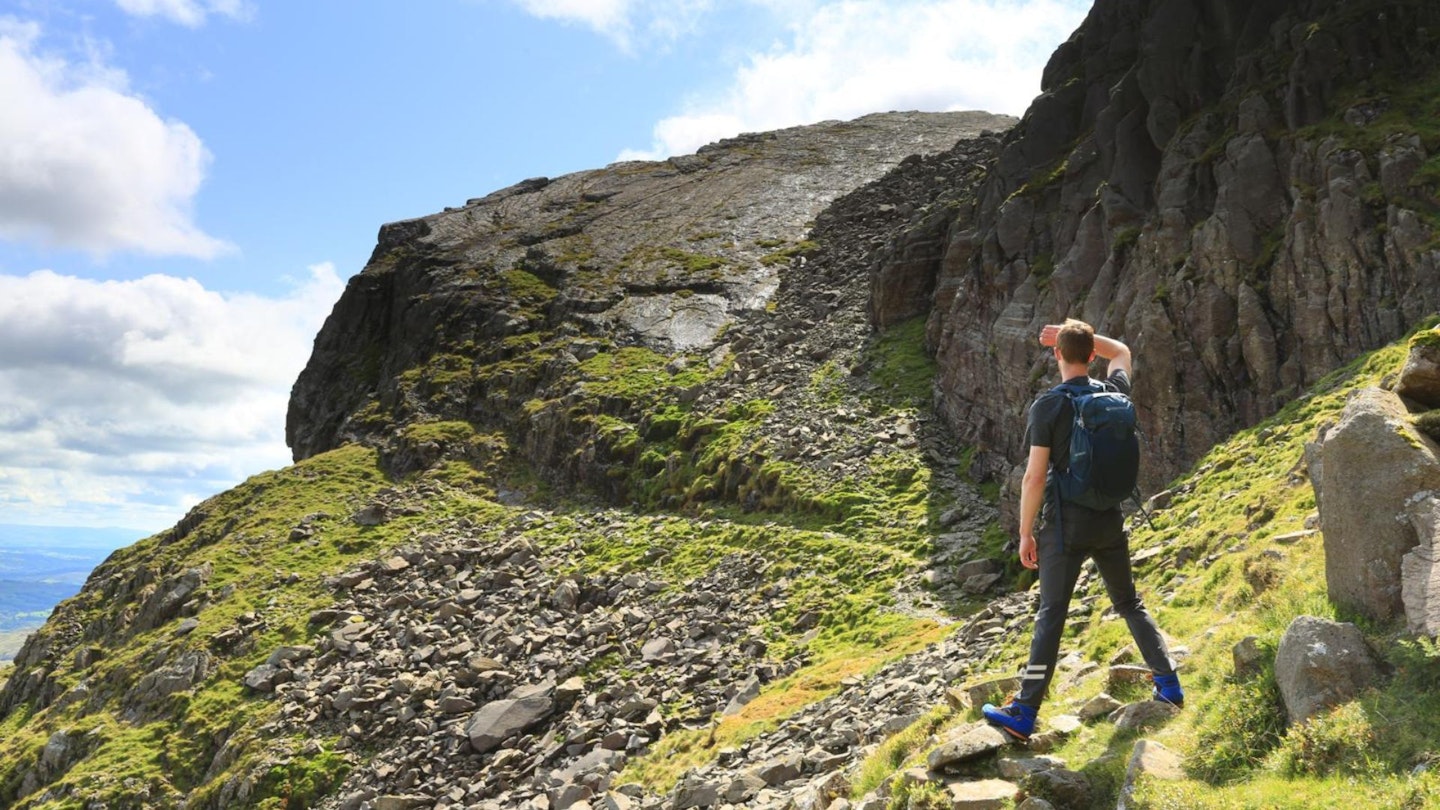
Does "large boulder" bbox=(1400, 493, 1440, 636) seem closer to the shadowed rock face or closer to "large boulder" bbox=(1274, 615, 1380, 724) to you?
"large boulder" bbox=(1274, 615, 1380, 724)

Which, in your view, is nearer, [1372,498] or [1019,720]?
[1372,498]

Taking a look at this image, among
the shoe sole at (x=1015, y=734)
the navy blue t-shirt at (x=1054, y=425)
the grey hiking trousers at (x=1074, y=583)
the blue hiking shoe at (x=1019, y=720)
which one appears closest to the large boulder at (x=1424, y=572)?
the grey hiking trousers at (x=1074, y=583)

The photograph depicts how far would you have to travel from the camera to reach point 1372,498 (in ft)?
26.6

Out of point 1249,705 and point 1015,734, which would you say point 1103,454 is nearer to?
point 1249,705

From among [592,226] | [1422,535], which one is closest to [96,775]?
[1422,535]

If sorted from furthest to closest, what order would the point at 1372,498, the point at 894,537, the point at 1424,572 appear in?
the point at 894,537
the point at 1372,498
the point at 1424,572

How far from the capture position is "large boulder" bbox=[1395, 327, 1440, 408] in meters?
9.03

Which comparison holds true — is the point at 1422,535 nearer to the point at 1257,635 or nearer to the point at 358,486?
the point at 1257,635

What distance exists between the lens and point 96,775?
36281mm

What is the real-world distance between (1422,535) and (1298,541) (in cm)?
469

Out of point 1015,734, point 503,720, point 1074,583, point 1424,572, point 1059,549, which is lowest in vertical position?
point 503,720

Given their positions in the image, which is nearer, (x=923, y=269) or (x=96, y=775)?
(x=96, y=775)

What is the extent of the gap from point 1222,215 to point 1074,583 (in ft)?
84.6

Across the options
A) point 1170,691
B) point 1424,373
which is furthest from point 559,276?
point 1170,691
